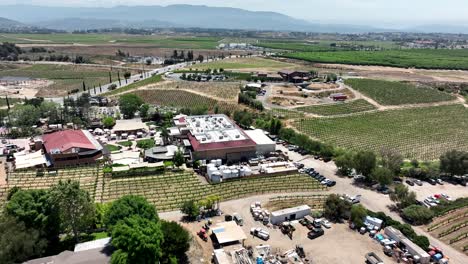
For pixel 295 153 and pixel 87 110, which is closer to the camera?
pixel 295 153

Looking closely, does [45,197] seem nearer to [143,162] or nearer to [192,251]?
[192,251]

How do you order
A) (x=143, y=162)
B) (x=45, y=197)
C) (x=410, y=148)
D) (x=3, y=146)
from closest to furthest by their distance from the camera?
(x=45, y=197), (x=143, y=162), (x=3, y=146), (x=410, y=148)

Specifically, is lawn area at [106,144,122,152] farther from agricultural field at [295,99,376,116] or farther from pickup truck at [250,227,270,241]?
agricultural field at [295,99,376,116]

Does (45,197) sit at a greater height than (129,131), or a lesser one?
greater

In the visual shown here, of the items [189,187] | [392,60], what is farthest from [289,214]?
[392,60]

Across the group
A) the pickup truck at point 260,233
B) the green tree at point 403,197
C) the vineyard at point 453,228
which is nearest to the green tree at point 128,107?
the pickup truck at point 260,233

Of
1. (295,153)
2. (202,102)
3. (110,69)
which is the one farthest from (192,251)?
(110,69)

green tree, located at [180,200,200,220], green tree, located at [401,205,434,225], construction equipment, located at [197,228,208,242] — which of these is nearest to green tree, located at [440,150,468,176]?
green tree, located at [401,205,434,225]
